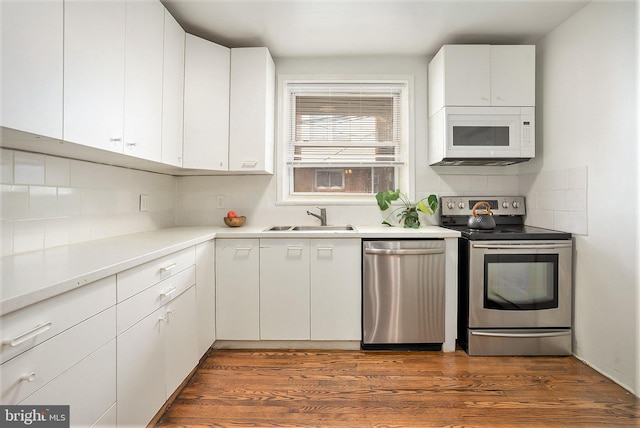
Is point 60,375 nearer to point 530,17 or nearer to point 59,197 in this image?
point 59,197

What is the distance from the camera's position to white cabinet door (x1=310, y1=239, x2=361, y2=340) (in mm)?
2318

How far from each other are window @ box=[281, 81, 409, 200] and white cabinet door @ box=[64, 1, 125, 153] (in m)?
1.54

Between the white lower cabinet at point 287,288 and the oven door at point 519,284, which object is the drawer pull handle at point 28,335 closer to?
the white lower cabinet at point 287,288

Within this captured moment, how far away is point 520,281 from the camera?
7.47 ft

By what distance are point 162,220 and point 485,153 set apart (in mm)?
2637

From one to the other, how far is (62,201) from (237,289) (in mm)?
1153

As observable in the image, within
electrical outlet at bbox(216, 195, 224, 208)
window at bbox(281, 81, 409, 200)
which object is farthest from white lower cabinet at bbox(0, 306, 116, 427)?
window at bbox(281, 81, 409, 200)

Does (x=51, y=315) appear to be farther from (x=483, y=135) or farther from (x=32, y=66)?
(x=483, y=135)

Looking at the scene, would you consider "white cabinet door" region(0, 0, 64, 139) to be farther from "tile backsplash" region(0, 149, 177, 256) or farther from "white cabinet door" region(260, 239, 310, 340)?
"white cabinet door" region(260, 239, 310, 340)

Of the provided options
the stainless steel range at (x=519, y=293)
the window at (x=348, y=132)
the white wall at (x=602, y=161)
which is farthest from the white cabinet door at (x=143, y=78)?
the white wall at (x=602, y=161)

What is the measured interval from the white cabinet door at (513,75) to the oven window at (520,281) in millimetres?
1202

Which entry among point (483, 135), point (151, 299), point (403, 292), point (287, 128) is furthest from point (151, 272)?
point (483, 135)

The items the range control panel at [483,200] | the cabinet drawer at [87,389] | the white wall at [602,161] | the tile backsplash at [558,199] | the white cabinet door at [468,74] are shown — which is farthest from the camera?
the range control panel at [483,200]

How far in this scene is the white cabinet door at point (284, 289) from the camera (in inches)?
91.1
